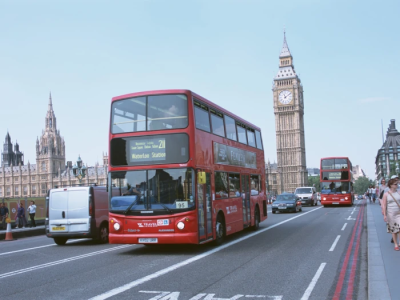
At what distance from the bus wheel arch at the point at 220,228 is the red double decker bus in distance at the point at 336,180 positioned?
80.3 feet

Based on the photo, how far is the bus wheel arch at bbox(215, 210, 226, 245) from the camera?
12656mm

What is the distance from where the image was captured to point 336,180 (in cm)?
3625

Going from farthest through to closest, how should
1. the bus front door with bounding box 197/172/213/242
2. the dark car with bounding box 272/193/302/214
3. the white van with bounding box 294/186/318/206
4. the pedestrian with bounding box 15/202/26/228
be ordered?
the white van with bounding box 294/186/318/206
the dark car with bounding box 272/193/302/214
the pedestrian with bounding box 15/202/26/228
the bus front door with bounding box 197/172/213/242

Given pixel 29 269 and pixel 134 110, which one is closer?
pixel 29 269

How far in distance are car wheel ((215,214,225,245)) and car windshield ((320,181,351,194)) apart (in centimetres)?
2498

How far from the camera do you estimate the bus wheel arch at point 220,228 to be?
12.7 meters

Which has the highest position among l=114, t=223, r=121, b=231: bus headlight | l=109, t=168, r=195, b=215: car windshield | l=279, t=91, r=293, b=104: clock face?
l=279, t=91, r=293, b=104: clock face

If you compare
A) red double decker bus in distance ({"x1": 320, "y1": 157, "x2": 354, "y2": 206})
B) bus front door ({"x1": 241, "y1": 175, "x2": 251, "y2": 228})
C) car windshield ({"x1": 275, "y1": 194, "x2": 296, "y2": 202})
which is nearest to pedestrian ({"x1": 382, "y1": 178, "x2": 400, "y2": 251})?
bus front door ({"x1": 241, "y1": 175, "x2": 251, "y2": 228})

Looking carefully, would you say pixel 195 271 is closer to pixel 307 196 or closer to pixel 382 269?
pixel 382 269

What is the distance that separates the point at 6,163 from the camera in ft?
507

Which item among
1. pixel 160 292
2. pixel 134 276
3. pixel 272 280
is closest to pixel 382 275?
pixel 272 280

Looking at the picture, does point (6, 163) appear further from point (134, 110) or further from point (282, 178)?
point (134, 110)

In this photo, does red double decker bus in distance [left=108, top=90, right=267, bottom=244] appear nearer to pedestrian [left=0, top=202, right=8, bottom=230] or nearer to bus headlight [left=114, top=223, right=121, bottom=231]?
bus headlight [left=114, top=223, right=121, bottom=231]

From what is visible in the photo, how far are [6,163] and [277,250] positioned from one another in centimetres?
15748
